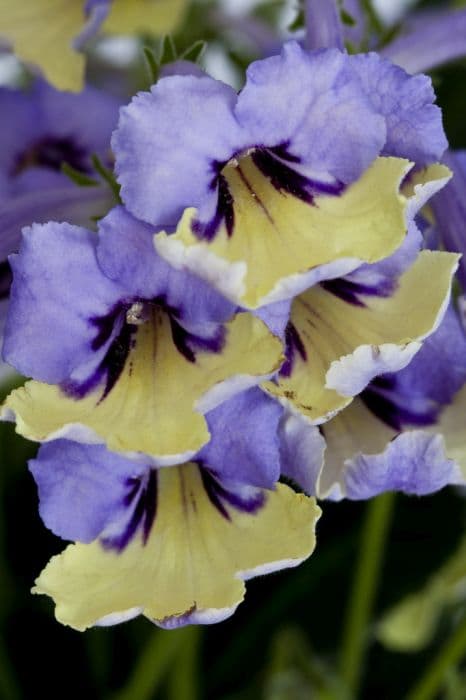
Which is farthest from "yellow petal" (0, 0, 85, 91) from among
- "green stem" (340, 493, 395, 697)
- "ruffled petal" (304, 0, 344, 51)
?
"green stem" (340, 493, 395, 697)

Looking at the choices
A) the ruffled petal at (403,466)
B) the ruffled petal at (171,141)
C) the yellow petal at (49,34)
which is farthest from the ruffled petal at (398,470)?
the yellow petal at (49,34)

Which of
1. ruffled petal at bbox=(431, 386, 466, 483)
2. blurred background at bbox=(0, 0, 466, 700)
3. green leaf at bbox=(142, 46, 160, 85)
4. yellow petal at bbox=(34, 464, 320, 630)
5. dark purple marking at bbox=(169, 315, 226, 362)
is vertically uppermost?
green leaf at bbox=(142, 46, 160, 85)

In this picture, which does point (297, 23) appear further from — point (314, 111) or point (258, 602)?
point (258, 602)

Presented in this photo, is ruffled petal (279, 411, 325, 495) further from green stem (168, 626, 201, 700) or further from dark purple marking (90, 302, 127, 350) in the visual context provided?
green stem (168, 626, 201, 700)

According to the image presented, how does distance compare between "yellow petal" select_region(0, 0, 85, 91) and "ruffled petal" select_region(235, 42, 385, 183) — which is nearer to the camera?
"ruffled petal" select_region(235, 42, 385, 183)

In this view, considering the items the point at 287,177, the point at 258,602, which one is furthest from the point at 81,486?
the point at 258,602

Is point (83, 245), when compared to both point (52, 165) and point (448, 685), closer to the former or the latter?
point (52, 165)
